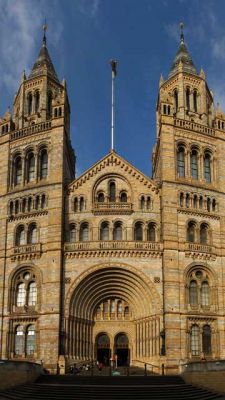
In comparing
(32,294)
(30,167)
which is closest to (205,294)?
(32,294)

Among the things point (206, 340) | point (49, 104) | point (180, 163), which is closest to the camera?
point (206, 340)

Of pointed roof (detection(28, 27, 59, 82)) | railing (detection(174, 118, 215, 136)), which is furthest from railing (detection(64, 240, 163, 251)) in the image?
pointed roof (detection(28, 27, 59, 82))

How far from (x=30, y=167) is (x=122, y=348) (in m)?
17.5

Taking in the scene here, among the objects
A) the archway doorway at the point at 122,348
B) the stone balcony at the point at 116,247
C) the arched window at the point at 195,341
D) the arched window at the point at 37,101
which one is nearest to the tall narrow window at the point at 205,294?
the arched window at the point at 195,341

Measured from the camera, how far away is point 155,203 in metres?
43.0

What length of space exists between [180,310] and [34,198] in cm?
1523

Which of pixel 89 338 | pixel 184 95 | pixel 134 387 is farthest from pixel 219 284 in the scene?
pixel 184 95

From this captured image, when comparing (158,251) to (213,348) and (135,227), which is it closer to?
(135,227)

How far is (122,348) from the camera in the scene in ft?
137

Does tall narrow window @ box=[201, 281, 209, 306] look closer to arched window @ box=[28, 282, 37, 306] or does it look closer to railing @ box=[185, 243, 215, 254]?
railing @ box=[185, 243, 215, 254]

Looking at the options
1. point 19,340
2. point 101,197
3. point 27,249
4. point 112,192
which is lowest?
point 19,340

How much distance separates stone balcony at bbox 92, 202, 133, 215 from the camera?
42469 millimetres

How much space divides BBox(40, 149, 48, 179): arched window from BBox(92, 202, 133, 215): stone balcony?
5.69m

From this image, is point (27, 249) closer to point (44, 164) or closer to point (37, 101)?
point (44, 164)
